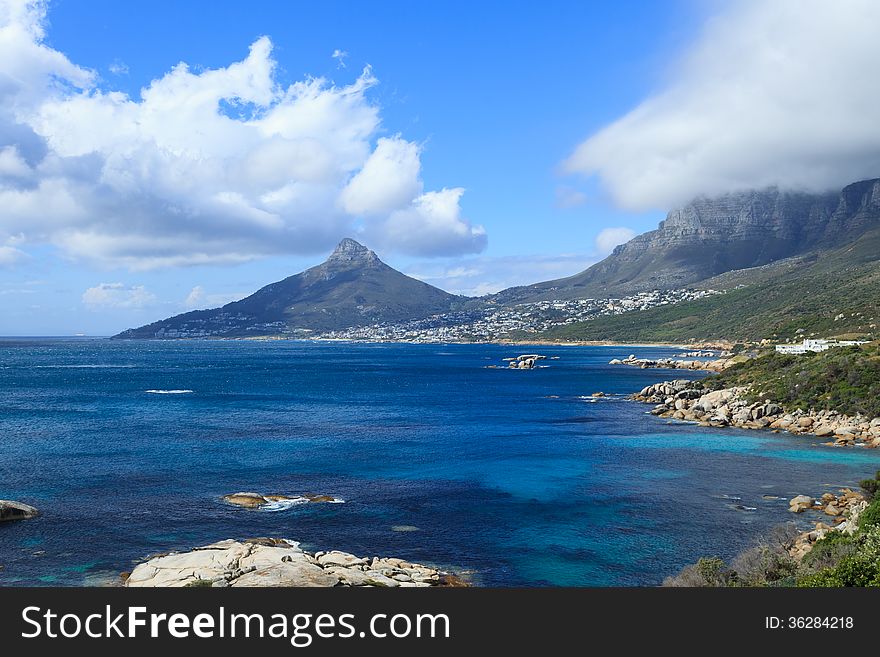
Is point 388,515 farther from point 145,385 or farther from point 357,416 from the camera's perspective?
point 145,385

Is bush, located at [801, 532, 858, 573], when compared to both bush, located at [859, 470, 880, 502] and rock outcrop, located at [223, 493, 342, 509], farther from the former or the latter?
rock outcrop, located at [223, 493, 342, 509]

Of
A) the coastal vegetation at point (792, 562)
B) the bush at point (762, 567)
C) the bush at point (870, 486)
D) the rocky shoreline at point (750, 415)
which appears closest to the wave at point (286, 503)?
the coastal vegetation at point (792, 562)

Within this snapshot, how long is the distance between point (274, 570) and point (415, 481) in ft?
69.1

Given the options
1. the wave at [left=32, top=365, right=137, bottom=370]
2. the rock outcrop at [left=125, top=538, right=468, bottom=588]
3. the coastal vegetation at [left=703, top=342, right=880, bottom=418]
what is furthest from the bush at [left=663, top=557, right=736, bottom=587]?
the wave at [left=32, top=365, right=137, bottom=370]

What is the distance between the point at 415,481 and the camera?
4362 centimetres

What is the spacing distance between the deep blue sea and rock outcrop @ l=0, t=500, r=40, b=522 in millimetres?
747

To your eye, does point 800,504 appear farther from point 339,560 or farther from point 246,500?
point 246,500

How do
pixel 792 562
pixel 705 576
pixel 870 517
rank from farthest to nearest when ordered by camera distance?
1. pixel 870 517
2. pixel 792 562
3. pixel 705 576

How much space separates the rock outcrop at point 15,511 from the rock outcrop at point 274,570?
487 inches

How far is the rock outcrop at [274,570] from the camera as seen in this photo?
73.9 ft

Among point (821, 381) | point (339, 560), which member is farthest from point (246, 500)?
point (821, 381)

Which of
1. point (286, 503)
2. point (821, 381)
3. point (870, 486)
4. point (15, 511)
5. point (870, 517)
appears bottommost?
point (286, 503)

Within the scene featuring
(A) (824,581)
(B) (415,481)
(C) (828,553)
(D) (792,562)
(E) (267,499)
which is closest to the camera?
(A) (824,581)

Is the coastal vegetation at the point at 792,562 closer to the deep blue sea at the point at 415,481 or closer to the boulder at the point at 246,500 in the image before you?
the deep blue sea at the point at 415,481
